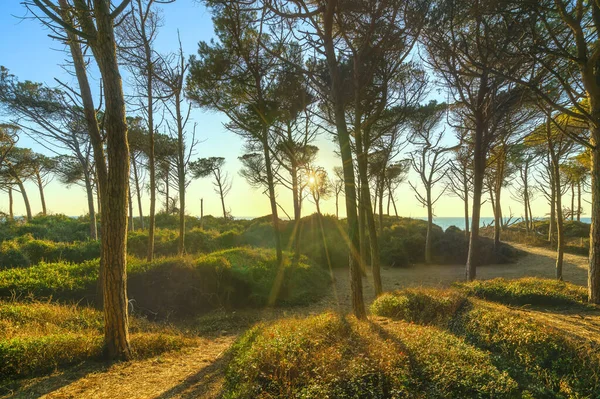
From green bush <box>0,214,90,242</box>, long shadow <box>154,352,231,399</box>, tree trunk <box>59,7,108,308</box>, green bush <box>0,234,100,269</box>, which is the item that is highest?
tree trunk <box>59,7,108,308</box>

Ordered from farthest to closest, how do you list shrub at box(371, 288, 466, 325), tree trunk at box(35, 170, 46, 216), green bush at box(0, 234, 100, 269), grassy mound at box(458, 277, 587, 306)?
tree trunk at box(35, 170, 46, 216) < green bush at box(0, 234, 100, 269) < grassy mound at box(458, 277, 587, 306) < shrub at box(371, 288, 466, 325)

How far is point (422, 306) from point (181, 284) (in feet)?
21.6

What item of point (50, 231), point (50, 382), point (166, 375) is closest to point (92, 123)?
point (50, 382)

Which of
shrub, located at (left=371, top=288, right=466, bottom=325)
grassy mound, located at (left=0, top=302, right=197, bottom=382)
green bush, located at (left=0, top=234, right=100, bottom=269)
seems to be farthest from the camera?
green bush, located at (left=0, top=234, right=100, bottom=269)

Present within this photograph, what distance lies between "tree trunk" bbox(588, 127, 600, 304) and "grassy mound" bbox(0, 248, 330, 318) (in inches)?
273

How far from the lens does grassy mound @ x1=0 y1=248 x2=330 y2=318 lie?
770 centimetres

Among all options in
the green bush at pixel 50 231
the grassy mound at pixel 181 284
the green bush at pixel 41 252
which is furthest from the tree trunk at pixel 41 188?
the grassy mound at pixel 181 284

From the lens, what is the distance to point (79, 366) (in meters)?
4.17

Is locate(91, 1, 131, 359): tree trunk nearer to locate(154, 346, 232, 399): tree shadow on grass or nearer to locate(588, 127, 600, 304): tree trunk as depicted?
locate(154, 346, 232, 399): tree shadow on grass

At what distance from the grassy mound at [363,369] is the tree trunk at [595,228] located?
447 cm

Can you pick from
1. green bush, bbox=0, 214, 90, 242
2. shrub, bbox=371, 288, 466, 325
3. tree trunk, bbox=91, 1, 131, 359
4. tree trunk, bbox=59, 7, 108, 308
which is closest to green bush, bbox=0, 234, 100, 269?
green bush, bbox=0, 214, 90, 242

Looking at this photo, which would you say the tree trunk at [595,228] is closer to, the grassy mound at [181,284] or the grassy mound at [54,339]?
the grassy mound at [181,284]

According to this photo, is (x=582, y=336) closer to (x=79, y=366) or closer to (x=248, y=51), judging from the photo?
(x=79, y=366)

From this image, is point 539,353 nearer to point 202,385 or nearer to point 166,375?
point 202,385
